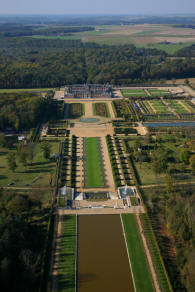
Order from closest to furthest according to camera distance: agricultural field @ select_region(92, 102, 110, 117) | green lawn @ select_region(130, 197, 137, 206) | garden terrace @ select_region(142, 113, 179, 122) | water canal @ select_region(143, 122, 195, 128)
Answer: green lawn @ select_region(130, 197, 137, 206)
water canal @ select_region(143, 122, 195, 128)
garden terrace @ select_region(142, 113, 179, 122)
agricultural field @ select_region(92, 102, 110, 117)

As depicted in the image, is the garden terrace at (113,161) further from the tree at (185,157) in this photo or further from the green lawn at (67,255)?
the tree at (185,157)

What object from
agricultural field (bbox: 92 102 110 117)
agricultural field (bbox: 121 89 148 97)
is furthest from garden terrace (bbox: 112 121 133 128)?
agricultural field (bbox: 121 89 148 97)

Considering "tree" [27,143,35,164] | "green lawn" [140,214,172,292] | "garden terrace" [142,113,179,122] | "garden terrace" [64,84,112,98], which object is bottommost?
"green lawn" [140,214,172,292]

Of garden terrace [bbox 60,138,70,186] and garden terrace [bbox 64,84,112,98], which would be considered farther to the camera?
garden terrace [bbox 64,84,112,98]

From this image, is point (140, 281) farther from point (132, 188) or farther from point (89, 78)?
point (89, 78)

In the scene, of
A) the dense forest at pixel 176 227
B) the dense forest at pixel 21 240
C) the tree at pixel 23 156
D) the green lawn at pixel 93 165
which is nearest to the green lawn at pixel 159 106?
the green lawn at pixel 93 165

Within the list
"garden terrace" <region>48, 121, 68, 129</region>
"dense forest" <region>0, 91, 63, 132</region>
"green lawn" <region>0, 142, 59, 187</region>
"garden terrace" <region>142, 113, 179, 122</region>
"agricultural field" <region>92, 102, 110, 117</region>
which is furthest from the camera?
"agricultural field" <region>92, 102, 110, 117</region>

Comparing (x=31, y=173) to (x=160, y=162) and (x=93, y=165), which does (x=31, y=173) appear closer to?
(x=93, y=165)

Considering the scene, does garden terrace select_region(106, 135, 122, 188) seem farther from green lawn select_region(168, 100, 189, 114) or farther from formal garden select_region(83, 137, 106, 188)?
green lawn select_region(168, 100, 189, 114)
